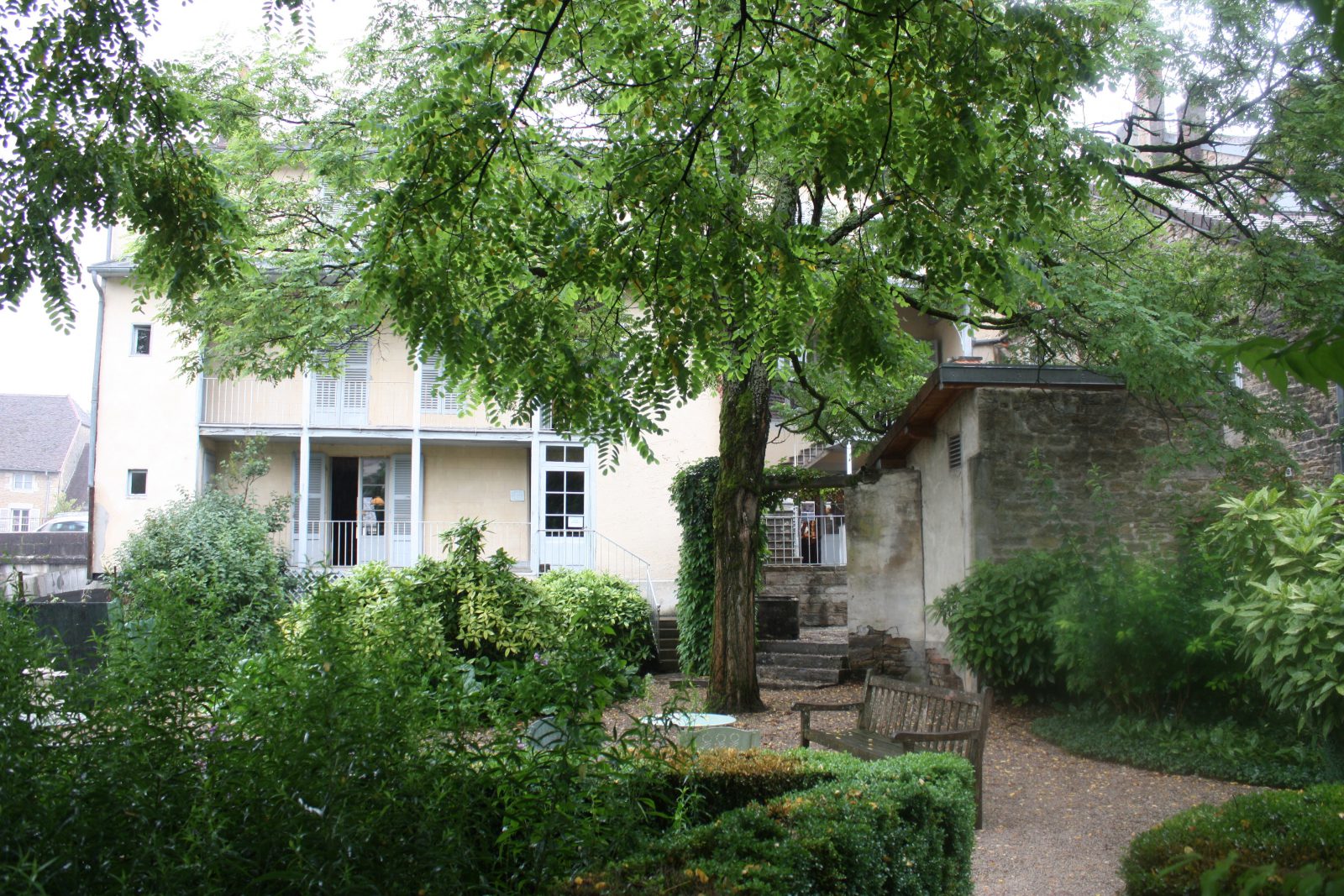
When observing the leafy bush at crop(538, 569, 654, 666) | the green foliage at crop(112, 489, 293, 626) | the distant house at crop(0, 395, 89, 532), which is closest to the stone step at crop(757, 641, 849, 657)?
the leafy bush at crop(538, 569, 654, 666)

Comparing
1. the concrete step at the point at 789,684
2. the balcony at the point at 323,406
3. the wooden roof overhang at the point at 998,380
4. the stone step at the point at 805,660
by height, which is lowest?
the concrete step at the point at 789,684

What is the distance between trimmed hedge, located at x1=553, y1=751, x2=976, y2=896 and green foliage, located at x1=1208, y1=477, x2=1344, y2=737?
3.20 m

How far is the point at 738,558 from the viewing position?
11.8m

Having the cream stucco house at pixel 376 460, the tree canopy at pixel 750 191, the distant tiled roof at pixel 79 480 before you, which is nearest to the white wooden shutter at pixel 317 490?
the cream stucco house at pixel 376 460

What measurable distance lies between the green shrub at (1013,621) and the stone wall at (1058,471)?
0.53m

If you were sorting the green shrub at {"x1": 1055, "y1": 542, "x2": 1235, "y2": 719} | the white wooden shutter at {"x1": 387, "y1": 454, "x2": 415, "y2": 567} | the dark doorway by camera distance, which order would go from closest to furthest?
the green shrub at {"x1": 1055, "y1": 542, "x2": 1235, "y2": 719}
the white wooden shutter at {"x1": 387, "y1": 454, "x2": 415, "y2": 567}
the dark doorway

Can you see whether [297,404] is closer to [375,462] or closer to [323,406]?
[323,406]

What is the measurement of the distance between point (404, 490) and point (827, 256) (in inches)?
618

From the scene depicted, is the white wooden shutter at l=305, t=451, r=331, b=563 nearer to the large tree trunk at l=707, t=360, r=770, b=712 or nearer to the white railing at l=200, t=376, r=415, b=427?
the white railing at l=200, t=376, r=415, b=427

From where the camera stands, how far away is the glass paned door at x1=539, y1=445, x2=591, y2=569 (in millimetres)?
20203

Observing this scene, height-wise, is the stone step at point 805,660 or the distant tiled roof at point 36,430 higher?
the distant tiled roof at point 36,430

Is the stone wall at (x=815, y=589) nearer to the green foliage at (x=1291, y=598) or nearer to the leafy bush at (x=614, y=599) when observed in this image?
the leafy bush at (x=614, y=599)

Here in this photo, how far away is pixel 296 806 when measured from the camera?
3104 millimetres

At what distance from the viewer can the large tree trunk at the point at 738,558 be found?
11.8 meters
